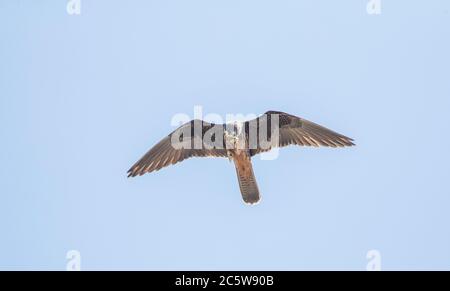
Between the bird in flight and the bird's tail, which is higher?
the bird in flight

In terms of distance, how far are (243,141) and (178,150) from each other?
1.81 metres

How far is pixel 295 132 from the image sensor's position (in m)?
16.0

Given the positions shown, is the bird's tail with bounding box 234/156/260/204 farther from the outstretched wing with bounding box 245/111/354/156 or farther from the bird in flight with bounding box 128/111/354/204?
the outstretched wing with bounding box 245/111/354/156

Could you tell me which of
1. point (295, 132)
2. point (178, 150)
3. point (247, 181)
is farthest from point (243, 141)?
point (178, 150)

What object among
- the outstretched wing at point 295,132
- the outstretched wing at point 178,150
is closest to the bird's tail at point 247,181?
the outstretched wing at point 295,132

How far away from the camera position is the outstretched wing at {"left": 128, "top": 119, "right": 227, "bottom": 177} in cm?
1576

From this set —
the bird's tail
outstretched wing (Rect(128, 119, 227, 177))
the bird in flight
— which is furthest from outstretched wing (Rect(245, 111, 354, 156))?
outstretched wing (Rect(128, 119, 227, 177))

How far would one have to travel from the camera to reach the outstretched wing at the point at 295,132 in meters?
15.5
